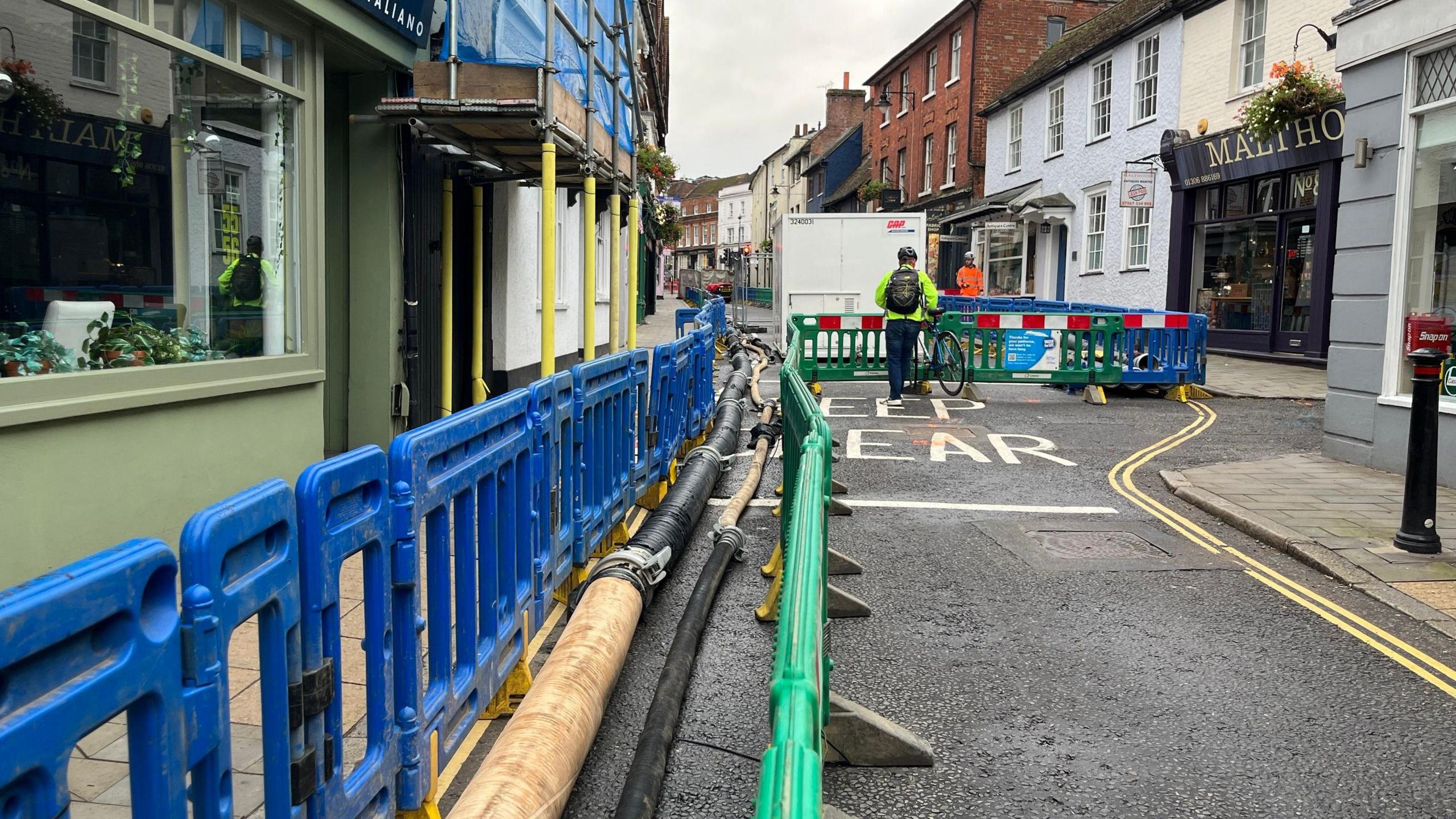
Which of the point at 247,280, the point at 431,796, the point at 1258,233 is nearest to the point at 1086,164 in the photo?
the point at 1258,233

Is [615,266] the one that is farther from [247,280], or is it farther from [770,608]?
[770,608]

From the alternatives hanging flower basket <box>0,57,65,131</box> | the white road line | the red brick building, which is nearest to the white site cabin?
the white road line

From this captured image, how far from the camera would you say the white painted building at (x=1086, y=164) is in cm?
2209

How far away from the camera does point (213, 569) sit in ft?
6.39

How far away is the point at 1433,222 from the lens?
28.4 ft

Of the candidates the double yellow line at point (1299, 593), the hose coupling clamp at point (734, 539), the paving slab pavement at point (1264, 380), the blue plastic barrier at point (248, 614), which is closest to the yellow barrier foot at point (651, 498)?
the hose coupling clamp at point (734, 539)

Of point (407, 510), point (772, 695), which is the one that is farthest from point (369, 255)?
point (772, 695)

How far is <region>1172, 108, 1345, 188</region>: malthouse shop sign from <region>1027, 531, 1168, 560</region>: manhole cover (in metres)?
10.5

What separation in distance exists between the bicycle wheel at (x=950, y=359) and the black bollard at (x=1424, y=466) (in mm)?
8152

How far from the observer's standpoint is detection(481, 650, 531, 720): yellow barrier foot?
405cm

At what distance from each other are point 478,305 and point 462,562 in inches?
288

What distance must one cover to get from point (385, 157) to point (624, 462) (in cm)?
326

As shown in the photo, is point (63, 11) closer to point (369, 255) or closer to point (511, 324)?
point (369, 255)

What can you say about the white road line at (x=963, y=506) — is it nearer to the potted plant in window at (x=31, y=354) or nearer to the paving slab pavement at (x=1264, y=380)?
the potted plant in window at (x=31, y=354)
